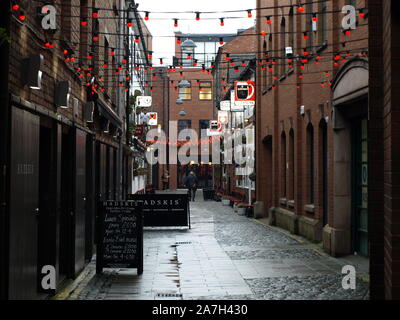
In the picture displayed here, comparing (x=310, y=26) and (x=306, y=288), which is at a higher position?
(x=310, y=26)

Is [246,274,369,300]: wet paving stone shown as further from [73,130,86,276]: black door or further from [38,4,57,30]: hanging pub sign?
[38,4,57,30]: hanging pub sign

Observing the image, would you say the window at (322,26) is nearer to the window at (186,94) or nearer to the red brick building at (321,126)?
the red brick building at (321,126)

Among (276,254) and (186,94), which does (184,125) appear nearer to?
(186,94)

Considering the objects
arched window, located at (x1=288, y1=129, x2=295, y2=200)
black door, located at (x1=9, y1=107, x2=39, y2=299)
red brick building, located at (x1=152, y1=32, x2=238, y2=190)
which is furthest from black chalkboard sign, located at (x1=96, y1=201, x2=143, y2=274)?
red brick building, located at (x1=152, y1=32, x2=238, y2=190)

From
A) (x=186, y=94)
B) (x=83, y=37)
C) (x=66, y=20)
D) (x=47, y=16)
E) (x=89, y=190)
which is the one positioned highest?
(x=186, y=94)

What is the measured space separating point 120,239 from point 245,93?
57.5ft

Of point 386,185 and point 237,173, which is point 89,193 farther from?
point 237,173

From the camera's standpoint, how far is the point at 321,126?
17328 millimetres

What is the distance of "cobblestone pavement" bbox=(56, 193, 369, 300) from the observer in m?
9.74

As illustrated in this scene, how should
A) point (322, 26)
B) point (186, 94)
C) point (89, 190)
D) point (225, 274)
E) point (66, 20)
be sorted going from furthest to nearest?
point (186, 94), point (322, 26), point (89, 190), point (66, 20), point (225, 274)

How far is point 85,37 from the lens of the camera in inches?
568

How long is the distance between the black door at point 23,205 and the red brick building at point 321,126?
655 cm

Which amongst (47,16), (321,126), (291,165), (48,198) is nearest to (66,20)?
(47,16)
